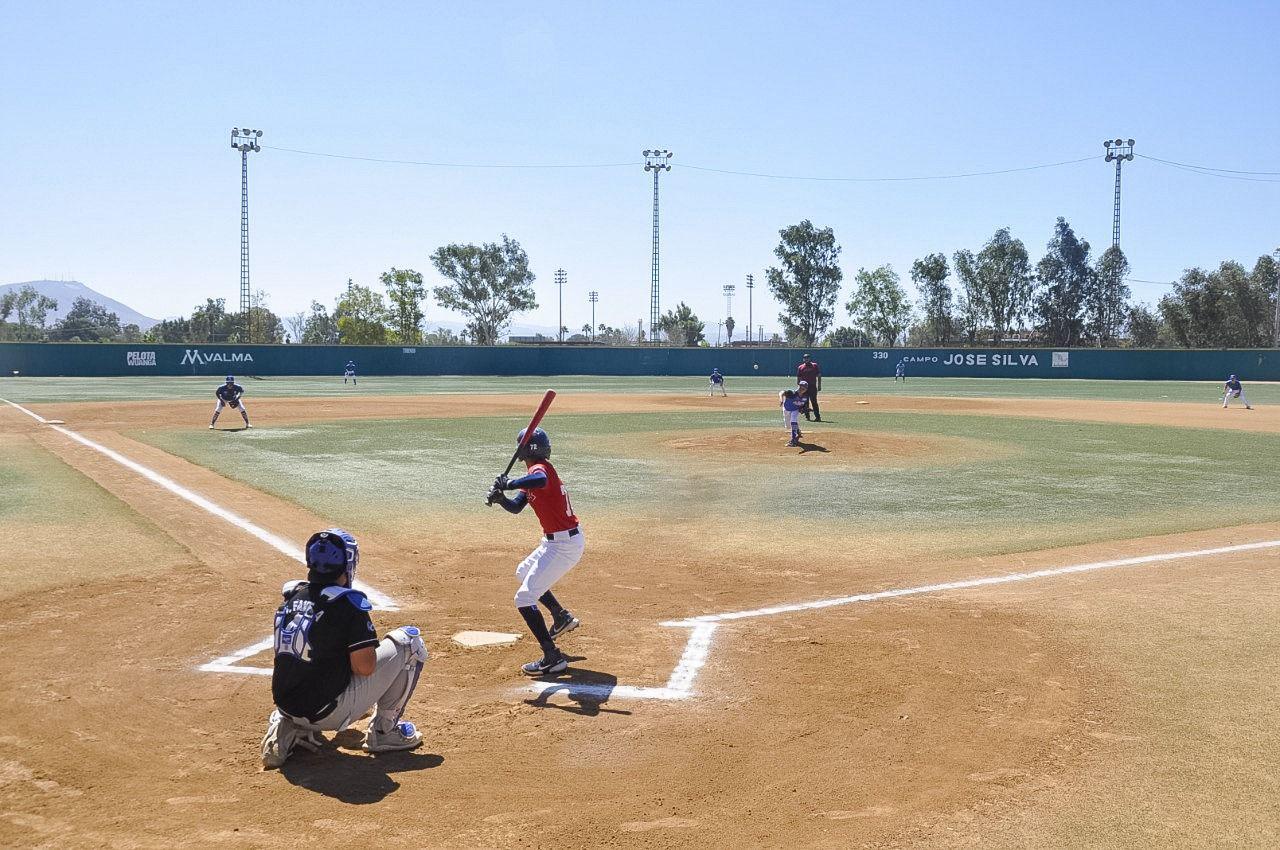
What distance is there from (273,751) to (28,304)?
138m

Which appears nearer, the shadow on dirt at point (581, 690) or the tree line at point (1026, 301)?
the shadow on dirt at point (581, 690)

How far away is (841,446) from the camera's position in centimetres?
2219

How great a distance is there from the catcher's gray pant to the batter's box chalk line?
4.03 feet

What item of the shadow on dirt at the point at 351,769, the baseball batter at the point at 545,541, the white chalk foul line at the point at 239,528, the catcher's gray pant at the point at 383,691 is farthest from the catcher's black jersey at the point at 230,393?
the catcher's gray pant at the point at 383,691

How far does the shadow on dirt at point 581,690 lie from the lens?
20.5ft

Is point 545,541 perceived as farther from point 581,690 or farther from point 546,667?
point 581,690

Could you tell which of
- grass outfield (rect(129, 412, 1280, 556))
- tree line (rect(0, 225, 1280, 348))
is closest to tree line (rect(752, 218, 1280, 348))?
tree line (rect(0, 225, 1280, 348))

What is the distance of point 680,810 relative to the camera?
189 inches

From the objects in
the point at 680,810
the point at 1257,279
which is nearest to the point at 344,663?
the point at 680,810

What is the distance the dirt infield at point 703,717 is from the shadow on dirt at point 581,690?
4 cm

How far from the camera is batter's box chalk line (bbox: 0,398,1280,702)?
21.6 feet

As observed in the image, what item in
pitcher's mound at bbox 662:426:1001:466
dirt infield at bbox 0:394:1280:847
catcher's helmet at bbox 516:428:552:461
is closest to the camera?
dirt infield at bbox 0:394:1280:847

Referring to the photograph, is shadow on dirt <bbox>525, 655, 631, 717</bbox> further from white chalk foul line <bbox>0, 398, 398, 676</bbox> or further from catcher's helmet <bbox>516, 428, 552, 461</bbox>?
white chalk foul line <bbox>0, 398, 398, 676</bbox>

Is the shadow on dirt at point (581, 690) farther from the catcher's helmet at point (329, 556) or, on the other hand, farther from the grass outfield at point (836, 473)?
the grass outfield at point (836, 473)
